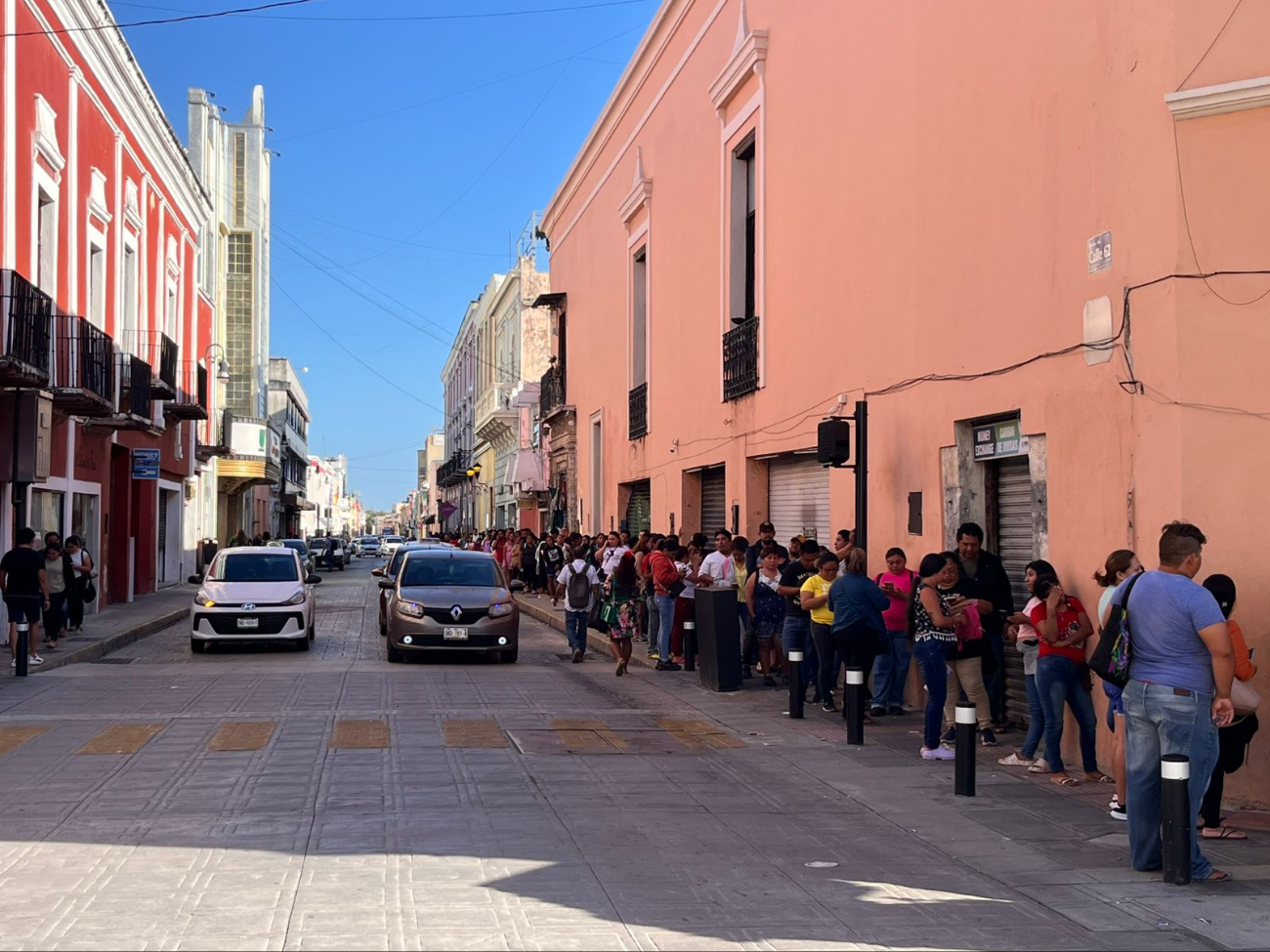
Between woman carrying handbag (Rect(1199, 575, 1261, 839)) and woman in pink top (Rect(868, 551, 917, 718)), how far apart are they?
171 inches

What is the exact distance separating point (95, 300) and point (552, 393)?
14694 millimetres

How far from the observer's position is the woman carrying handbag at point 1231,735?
7934 mm

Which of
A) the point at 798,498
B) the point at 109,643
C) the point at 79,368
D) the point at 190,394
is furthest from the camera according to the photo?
the point at 190,394

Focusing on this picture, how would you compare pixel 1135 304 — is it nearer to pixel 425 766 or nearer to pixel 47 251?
pixel 425 766

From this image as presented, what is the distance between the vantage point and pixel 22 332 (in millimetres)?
18469

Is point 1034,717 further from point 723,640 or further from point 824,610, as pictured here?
point 723,640

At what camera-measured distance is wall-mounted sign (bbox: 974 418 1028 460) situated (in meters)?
11.8

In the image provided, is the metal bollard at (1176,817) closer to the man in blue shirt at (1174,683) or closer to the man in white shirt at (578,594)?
the man in blue shirt at (1174,683)

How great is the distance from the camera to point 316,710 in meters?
13.3

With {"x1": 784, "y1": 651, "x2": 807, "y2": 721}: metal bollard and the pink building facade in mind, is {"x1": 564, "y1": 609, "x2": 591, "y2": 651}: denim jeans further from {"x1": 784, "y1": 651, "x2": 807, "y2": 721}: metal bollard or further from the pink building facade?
{"x1": 784, "y1": 651, "x2": 807, "y2": 721}: metal bollard

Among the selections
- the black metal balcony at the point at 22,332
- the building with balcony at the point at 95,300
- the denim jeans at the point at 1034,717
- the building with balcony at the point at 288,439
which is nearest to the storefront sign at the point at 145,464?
the building with balcony at the point at 95,300

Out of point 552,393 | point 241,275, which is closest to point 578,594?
point 552,393

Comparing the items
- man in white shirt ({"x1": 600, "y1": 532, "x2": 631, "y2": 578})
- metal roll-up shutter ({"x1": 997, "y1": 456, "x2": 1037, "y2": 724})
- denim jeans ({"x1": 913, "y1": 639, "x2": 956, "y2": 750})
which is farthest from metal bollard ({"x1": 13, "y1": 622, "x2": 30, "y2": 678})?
metal roll-up shutter ({"x1": 997, "y1": 456, "x2": 1037, "y2": 724})

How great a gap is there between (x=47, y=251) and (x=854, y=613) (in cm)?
1573
